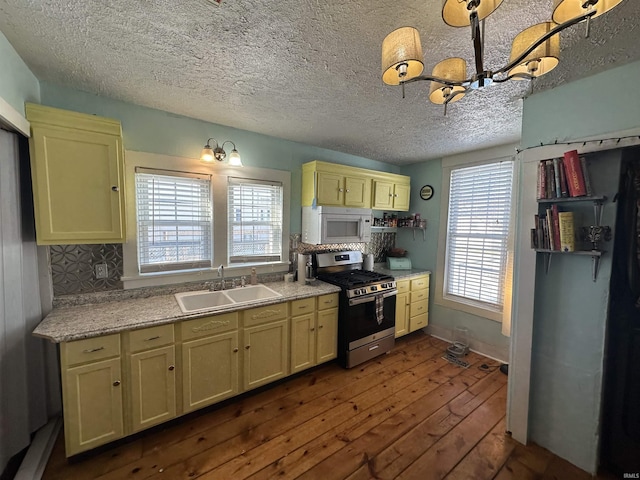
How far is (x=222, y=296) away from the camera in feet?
8.47

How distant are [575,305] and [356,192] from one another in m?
2.25

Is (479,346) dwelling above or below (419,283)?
below

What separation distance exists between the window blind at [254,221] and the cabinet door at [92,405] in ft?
4.37

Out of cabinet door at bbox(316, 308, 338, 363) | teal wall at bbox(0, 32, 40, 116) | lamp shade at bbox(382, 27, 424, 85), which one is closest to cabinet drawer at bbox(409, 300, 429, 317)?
cabinet door at bbox(316, 308, 338, 363)

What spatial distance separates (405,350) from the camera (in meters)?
3.31

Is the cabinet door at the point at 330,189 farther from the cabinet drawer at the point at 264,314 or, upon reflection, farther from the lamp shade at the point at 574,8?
the lamp shade at the point at 574,8

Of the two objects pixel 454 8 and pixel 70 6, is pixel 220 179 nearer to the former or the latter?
pixel 70 6

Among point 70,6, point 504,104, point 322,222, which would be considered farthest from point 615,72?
point 70,6

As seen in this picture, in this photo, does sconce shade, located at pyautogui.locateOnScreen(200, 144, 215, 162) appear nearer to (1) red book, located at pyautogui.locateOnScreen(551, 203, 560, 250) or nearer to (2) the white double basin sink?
(2) the white double basin sink

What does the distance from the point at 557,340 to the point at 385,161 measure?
2.95 metres

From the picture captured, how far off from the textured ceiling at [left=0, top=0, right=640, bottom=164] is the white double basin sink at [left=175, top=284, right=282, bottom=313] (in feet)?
5.36

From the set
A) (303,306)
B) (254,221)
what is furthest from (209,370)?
(254,221)

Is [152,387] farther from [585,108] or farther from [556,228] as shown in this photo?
[585,108]

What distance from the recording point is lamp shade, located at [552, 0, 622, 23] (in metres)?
0.78
